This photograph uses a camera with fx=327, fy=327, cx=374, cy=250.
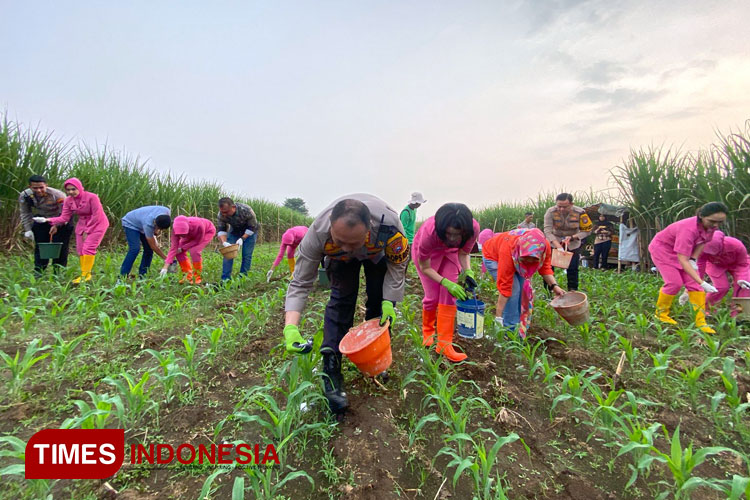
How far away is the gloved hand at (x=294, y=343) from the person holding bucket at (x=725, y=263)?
4.42 metres

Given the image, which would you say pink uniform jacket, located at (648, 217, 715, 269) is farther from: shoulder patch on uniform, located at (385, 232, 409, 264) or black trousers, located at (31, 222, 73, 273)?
black trousers, located at (31, 222, 73, 273)

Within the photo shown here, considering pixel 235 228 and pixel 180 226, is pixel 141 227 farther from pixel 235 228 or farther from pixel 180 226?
pixel 235 228

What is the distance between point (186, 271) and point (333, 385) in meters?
4.39

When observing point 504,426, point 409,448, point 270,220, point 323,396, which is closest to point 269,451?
point 323,396

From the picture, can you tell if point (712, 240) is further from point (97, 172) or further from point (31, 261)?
point (97, 172)

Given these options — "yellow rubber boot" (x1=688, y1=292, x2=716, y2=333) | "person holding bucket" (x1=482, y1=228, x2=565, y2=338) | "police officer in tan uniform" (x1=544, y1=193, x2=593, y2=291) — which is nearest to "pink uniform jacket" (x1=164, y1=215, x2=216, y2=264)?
"person holding bucket" (x1=482, y1=228, x2=565, y2=338)

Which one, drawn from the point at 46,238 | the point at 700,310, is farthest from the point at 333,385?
the point at 46,238

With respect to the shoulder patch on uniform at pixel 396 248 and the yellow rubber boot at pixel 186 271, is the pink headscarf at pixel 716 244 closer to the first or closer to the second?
the shoulder patch on uniform at pixel 396 248

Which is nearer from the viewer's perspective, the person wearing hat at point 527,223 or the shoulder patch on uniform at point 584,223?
the shoulder patch on uniform at point 584,223

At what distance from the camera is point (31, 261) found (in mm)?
5500

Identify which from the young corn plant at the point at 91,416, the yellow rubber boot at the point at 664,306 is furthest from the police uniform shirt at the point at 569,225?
the young corn plant at the point at 91,416

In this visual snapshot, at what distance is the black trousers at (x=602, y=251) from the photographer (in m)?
7.55

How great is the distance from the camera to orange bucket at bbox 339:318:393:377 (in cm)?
176

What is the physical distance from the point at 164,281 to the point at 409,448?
Answer: 15.1 feet
